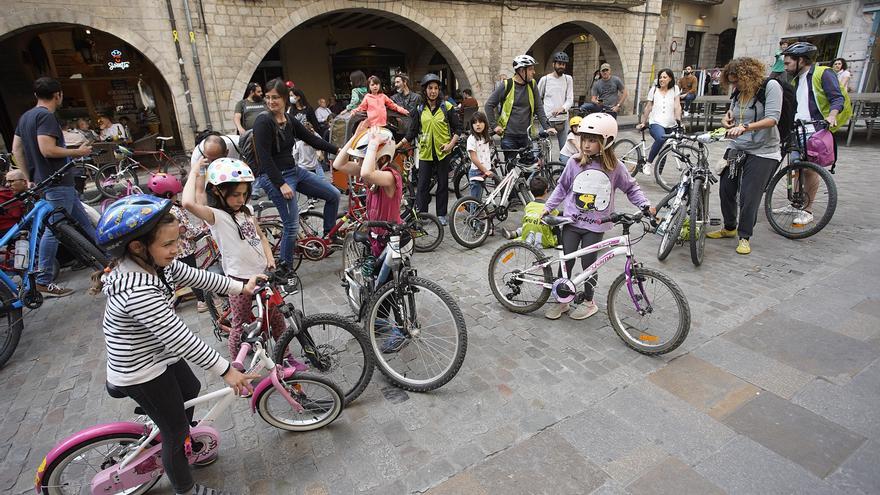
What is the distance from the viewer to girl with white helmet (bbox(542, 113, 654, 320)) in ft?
11.2

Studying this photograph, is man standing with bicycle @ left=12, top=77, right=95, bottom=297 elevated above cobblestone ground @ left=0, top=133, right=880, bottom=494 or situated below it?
above

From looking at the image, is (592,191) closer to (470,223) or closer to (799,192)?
(470,223)

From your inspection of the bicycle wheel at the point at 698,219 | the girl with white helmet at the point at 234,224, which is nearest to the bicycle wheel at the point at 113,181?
the girl with white helmet at the point at 234,224

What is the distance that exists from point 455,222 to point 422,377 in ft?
9.56

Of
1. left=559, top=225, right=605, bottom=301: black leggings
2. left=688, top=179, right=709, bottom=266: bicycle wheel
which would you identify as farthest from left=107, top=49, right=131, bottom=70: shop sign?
left=688, top=179, right=709, bottom=266: bicycle wheel

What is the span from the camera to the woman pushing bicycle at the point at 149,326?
1848mm

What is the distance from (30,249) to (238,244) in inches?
121

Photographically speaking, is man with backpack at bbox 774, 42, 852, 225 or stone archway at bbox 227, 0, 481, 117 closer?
man with backpack at bbox 774, 42, 852, 225

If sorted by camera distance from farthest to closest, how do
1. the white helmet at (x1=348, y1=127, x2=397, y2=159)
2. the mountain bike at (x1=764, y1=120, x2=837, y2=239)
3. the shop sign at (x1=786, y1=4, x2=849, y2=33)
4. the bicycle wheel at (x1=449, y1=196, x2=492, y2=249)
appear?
the shop sign at (x1=786, y1=4, x2=849, y2=33), the bicycle wheel at (x1=449, y1=196, x2=492, y2=249), the mountain bike at (x1=764, y1=120, x2=837, y2=239), the white helmet at (x1=348, y1=127, x2=397, y2=159)

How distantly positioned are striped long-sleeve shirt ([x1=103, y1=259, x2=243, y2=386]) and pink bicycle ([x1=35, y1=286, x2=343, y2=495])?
21 centimetres

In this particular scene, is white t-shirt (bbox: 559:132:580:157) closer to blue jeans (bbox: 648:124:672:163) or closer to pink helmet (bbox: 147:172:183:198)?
blue jeans (bbox: 648:124:672:163)

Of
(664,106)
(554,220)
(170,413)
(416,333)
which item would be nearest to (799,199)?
(664,106)

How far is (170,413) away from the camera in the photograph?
2143 mm

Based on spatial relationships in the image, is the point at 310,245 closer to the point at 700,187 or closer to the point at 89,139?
the point at 700,187
